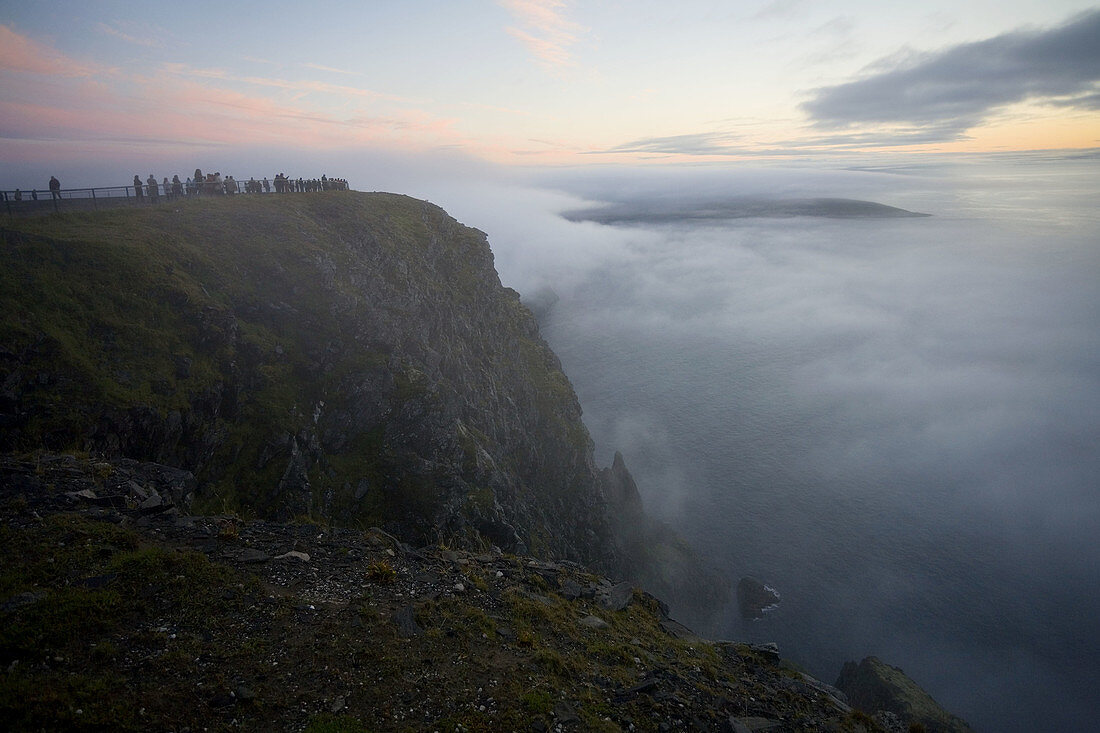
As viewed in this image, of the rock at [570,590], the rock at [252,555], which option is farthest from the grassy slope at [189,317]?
the rock at [570,590]

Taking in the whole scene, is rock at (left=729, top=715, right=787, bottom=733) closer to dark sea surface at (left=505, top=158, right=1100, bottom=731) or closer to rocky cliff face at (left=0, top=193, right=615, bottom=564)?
rocky cliff face at (left=0, top=193, right=615, bottom=564)

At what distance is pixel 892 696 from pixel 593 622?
5061 cm

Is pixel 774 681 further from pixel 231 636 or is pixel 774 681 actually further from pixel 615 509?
pixel 615 509

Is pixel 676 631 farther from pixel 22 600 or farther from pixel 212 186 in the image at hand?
pixel 212 186

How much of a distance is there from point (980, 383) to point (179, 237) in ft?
752

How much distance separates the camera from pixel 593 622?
2173 cm

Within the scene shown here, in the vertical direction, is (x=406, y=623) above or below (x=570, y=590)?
above

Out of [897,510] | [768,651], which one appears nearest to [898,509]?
[897,510]

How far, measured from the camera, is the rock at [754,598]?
249 ft

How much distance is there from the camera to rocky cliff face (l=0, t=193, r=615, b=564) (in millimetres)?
28516

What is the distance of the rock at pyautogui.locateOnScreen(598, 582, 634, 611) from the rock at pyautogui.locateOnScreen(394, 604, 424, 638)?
10186mm

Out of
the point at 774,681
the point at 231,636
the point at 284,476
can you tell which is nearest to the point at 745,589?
the point at 774,681

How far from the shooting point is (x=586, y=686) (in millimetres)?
16562

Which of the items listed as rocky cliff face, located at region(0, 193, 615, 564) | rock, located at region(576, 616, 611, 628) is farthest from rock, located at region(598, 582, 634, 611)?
rocky cliff face, located at region(0, 193, 615, 564)
